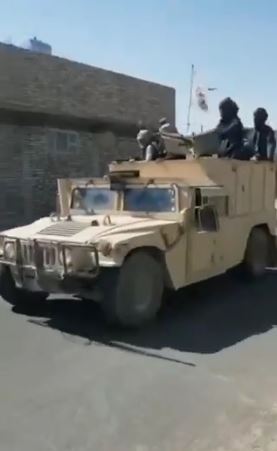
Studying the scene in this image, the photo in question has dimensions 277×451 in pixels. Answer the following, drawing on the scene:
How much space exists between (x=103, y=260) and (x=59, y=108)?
12.2 m

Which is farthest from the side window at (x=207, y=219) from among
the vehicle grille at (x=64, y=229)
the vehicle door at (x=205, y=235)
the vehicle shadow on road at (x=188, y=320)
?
the vehicle grille at (x=64, y=229)

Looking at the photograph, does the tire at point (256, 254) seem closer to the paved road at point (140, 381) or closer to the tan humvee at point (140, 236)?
the tan humvee at point (140, 236)

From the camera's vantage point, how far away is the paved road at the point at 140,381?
3.99 m

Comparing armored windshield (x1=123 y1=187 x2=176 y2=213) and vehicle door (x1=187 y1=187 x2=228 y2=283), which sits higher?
Result: armored windshield (x1=123 y1=187 x2=176 y2=213)

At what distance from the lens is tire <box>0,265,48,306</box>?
7.39 m

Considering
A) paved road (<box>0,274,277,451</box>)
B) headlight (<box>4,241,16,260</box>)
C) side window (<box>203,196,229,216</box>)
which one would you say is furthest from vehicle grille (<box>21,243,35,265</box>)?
side window (<box>203,196,229,216</box>)

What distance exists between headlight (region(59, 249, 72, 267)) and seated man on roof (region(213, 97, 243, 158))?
3.48m

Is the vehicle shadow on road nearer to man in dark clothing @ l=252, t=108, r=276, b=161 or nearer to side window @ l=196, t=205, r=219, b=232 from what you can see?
side window @ l=196, t=205, r=219, b=232

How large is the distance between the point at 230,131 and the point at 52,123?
8.98 m

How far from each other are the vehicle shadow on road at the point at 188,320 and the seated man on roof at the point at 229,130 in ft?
6.46

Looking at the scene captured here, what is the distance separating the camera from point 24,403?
178 inches

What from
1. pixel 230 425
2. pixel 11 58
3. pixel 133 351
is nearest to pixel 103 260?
pixel 133 351

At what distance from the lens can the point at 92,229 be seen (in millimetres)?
6855

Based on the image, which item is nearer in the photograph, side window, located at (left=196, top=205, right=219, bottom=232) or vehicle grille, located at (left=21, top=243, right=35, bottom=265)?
vehicle grille, located at (left=21, top=243, right=35, bottom=265)
